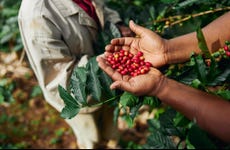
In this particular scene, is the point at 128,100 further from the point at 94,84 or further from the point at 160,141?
the point at 160,141

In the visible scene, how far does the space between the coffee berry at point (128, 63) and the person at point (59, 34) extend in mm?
336

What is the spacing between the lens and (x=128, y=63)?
164 cm

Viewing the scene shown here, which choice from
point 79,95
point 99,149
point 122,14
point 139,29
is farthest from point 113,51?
point 99,149

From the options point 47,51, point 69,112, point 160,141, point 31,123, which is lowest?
point 31,123

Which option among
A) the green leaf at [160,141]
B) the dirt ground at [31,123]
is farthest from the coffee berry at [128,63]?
the dirt ground at [31,123]

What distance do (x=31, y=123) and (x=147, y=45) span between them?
7.99ft

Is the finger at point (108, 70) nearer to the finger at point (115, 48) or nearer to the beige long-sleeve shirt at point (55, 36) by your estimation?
the finger at point (115, 48)

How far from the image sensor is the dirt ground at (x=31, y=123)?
339 centimetres

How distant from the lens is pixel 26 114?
376 cm

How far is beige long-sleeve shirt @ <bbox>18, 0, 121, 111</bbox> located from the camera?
180 centimetres

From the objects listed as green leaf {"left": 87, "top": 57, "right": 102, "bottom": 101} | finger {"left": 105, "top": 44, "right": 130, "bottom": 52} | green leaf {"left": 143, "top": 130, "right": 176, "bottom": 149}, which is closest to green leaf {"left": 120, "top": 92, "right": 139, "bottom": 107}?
green leaf {"left": 87, "top": 57, "right": 102, "bottom": 101}

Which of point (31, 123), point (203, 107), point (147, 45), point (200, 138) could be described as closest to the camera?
point (200, 138)

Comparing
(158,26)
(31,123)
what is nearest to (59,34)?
(158,26)

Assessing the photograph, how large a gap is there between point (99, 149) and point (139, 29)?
72.2 inches
